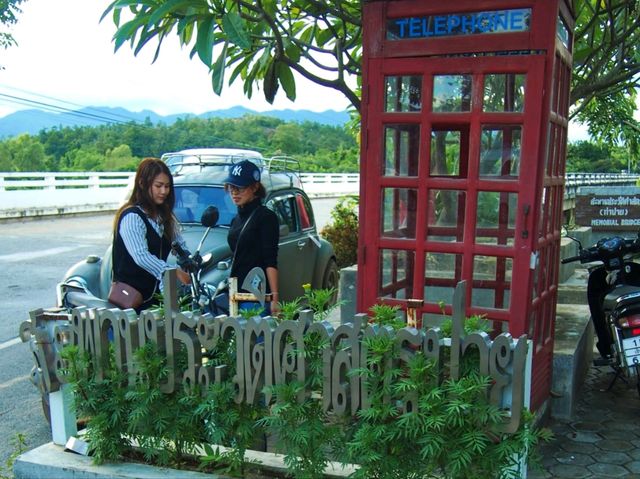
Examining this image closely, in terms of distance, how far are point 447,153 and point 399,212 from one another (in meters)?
0.48

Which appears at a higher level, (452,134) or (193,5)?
(193,5)

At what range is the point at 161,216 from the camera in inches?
162

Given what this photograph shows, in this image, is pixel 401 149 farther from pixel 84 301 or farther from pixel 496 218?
pixel 84 301

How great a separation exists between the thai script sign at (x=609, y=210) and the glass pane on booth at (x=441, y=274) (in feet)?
20.0

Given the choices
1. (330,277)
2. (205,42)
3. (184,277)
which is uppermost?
(205,42)

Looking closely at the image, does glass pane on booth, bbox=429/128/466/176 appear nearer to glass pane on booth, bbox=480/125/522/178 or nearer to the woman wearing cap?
glass pane on booth, bbox=480/125/522/178

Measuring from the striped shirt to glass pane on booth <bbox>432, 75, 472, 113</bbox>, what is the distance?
73.8 inches

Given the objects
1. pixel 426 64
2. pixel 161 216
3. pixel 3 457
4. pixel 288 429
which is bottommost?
pixel 3 457

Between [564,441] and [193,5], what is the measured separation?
11.4 feet

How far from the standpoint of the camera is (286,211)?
307 inches

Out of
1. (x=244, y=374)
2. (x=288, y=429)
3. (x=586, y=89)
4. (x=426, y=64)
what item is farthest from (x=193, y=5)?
(x=586, y=89)

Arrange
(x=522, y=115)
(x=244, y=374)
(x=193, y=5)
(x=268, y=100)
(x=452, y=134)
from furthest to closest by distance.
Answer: (x=268, y=100) < (x=452, y=134) < (x=522, y=115) < (x=193, y=5) < (x=244, y=374)

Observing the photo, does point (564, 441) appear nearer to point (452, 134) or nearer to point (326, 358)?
point (452, 134)

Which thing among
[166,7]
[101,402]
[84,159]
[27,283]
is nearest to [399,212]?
[166,7]
